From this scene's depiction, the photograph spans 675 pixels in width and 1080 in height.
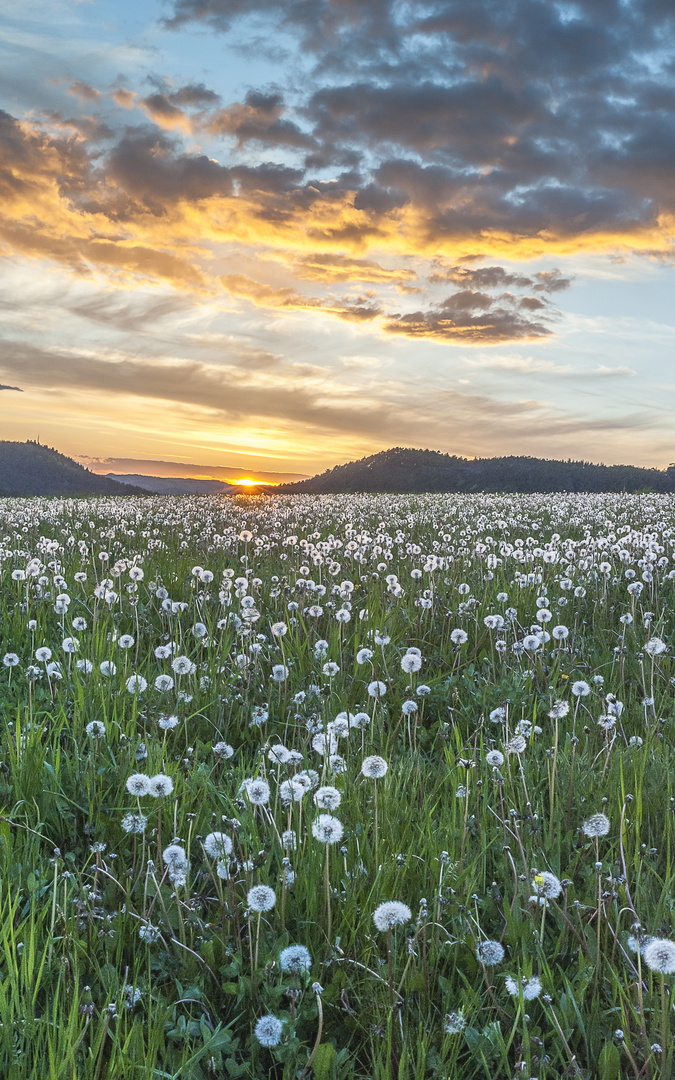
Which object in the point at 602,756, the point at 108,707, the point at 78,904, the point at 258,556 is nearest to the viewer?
the point at 78,904

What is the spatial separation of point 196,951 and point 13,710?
2.42 meters

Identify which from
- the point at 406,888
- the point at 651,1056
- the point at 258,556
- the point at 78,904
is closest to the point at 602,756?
the point at 406,888

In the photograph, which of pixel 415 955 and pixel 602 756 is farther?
pixel 602 756

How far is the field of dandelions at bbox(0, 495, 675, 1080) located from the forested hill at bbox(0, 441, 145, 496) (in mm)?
58786

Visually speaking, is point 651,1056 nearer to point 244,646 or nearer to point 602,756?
point 602,756

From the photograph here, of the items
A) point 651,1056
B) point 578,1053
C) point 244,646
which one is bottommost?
point 578,1053

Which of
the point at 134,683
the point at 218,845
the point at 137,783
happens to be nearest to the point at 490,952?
the point at 218,845

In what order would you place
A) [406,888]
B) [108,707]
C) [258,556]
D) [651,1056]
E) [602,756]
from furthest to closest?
[258,556] < [108,707] < [602,756] < [406,888] < [651,1056]

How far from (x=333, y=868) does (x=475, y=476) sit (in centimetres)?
4866

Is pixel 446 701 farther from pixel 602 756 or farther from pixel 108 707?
pixel 108 707

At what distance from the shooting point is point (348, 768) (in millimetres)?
3160

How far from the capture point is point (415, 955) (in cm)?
194

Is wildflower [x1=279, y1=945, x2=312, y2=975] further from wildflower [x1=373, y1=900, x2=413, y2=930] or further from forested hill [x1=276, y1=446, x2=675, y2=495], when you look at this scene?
forested hill [x1=276, y1=446, x2=675, y2=495]

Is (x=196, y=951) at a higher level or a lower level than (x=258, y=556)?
lower
